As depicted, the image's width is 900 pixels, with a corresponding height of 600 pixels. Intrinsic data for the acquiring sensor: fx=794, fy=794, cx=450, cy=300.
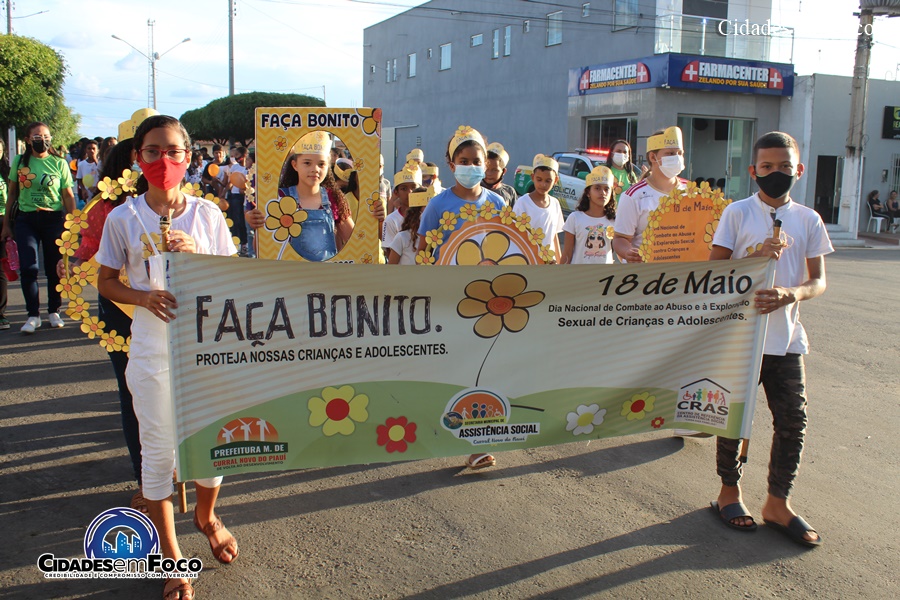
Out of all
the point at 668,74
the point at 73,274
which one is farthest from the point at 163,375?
the point at 668,74

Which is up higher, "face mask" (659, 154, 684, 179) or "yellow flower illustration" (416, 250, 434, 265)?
"face mask" (659, 154, 684, 179)

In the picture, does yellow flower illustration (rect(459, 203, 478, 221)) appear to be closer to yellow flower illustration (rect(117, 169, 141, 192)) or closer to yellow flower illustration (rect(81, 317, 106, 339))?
yellow flower illustration (rect(117, 169, 141, 192))

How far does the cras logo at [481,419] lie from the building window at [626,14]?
27738 millimetres

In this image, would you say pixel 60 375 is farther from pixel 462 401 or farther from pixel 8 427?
pixel 462 401

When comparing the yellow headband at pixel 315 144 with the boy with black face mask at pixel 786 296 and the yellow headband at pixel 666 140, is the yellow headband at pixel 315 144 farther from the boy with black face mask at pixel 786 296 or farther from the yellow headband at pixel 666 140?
the boy with black face mask at pixel 786 296

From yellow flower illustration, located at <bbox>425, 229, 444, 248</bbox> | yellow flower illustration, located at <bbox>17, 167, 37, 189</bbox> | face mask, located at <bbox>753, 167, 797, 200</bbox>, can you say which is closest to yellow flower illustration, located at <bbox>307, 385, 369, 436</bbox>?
yellow flower illustration, located at <bbox>425, 229, 444, 248</bbox>

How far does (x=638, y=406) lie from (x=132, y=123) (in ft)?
11.5

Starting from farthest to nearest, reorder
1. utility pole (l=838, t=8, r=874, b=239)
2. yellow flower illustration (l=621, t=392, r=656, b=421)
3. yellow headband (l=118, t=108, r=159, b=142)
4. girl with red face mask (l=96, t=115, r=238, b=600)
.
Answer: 1. utility pole (l=838, t=8, r=874, b=239)
2. yellow headband (l=118, t=108, r=159, b=142)
3. yellow flower illustration (l=621, t=392, r=656, b=421)
4. girl with red face mask (l=96, t=115, r=238, b=600)

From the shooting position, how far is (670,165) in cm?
580

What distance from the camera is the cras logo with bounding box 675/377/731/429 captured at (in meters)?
4.12

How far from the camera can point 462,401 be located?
3.81 m

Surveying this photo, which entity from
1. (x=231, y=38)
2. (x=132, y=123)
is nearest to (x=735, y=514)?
(x=132, y=123)

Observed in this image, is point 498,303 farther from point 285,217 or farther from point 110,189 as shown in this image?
point 285,217

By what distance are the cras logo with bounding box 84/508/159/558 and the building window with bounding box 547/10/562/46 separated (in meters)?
33.3
